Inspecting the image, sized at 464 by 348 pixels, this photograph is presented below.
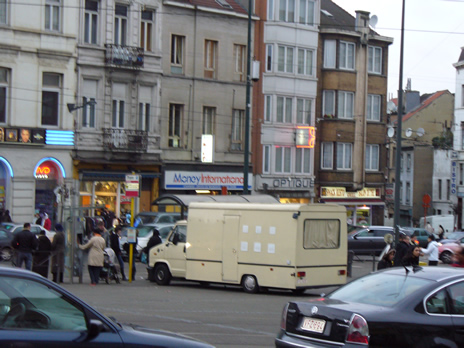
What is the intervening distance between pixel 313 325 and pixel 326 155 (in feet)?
139

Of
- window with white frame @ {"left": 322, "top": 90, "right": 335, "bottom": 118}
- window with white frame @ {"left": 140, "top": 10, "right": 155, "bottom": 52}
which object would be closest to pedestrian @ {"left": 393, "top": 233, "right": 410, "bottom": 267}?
window with white frame @ {"left": 140, "top": 10, "right": 155, "bottom": 52}

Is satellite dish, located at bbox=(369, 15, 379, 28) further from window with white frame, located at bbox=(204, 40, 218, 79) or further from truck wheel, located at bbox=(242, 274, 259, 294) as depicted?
truck wheel, located at bbox=(242, 274, 259, 294)

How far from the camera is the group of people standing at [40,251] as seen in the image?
70.8ft

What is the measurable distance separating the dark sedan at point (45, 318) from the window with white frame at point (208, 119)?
3785 cm

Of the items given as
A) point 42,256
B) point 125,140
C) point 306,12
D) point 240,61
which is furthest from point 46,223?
point 306,12

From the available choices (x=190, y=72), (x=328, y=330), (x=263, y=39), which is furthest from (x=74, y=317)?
(x=263, y=39)

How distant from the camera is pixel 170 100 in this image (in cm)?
4278

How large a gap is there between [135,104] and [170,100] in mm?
2501

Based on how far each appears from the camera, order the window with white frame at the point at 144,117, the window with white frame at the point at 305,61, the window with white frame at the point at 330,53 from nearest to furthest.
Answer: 1. the window with white frame at the point at 144,117
2. the window with white frame at the point at 305,61
3. the window with white frame at the point at 330,53

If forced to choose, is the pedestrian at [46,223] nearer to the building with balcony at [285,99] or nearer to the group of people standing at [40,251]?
the group of people standing at [40,251]

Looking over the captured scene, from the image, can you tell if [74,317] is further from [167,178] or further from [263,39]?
[263,39]

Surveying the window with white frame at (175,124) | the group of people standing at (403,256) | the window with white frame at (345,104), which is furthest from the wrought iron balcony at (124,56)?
the group of people standing at (403,256)

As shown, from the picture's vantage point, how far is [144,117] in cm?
4147

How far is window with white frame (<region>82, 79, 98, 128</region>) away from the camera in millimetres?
39062
